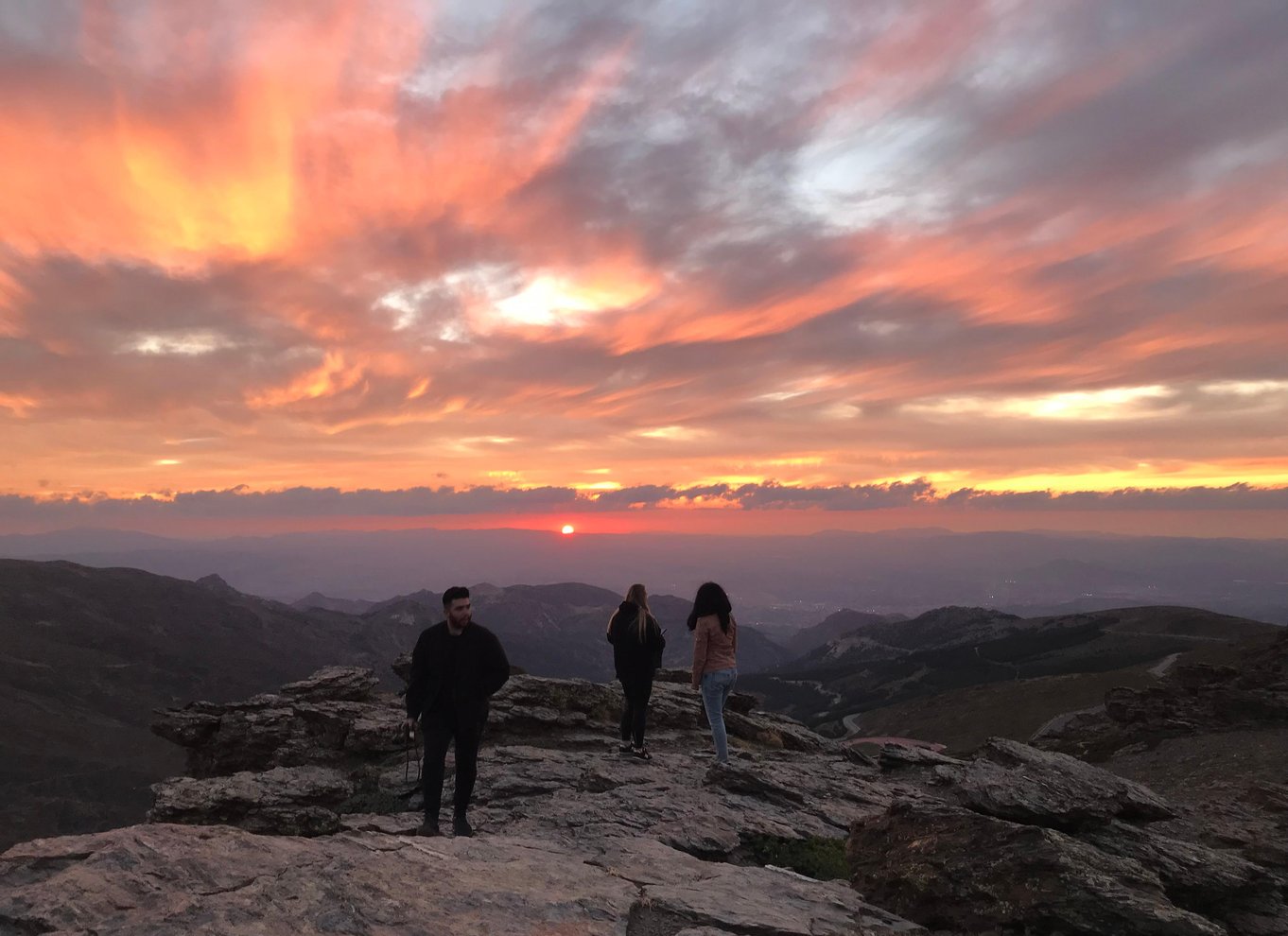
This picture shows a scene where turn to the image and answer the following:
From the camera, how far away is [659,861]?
31.8ft

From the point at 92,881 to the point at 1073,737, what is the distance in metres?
45.8

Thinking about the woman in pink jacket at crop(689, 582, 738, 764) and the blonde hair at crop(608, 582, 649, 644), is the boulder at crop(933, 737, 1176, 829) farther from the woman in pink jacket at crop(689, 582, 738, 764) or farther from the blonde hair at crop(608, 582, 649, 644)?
the blonde hair at crop(608, 582, 649, 644)

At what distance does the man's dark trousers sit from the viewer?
1156 centimetres

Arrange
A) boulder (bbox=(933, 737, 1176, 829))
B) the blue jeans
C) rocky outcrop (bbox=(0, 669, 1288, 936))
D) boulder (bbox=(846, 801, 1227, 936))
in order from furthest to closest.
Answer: the blue jeans < boulder (bbox=(933, 737, 1176, 829)) < boulder (bbox=(846, 801, 1227, 936)) < rocky outcrop (bbox=(0, 669, 1288, 936))

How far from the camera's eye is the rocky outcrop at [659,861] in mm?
6477

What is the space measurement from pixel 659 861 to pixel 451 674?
443 centimetres

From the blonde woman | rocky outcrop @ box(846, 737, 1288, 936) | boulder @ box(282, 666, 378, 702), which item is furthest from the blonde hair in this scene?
boulder @ box(282, 666, 378, 702)

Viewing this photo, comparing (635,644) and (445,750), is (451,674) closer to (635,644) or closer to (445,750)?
(445,750)

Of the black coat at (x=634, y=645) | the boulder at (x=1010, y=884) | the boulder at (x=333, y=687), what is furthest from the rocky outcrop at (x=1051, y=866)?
→ the boulder at (x=333, y=687)

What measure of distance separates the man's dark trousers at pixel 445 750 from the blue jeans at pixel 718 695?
234 inches

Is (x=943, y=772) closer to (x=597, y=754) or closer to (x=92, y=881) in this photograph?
(x=597, y=754)

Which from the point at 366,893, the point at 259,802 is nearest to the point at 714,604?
the point at 366,893

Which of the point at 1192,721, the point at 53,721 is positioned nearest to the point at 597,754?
the point at 1192,721

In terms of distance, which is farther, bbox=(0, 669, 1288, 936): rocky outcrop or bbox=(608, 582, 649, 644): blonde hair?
bbox=(608, 582, 649, 644): blonde hair
